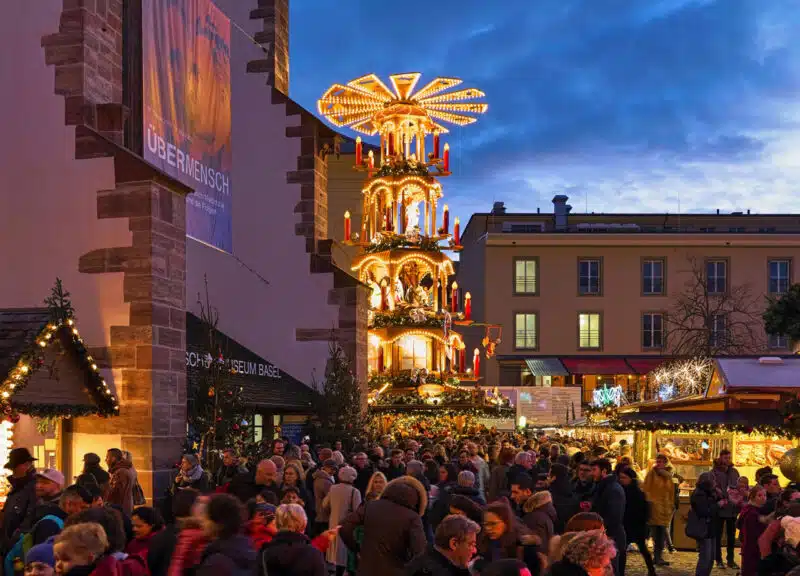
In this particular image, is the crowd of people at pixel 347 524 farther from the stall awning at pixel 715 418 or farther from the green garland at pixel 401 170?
the green garland at pixel 401 170

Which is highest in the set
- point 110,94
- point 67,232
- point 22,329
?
point 110,94

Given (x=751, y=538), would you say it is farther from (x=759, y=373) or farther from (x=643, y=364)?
(x=643, y=364)

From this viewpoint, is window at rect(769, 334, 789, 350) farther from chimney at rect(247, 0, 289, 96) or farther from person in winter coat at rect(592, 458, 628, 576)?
person in winter coat at rect(592, 458, 628, 576)

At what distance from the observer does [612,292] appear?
6216cm

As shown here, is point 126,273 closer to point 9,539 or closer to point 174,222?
point 174,222

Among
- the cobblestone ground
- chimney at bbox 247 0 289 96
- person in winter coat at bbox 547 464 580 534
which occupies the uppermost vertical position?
chimney at bbox 247 0 289 96

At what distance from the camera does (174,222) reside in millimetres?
16703

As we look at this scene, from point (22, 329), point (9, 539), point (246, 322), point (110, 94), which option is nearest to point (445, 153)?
point (246, 322)

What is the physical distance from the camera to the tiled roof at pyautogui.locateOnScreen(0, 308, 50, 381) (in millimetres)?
13992

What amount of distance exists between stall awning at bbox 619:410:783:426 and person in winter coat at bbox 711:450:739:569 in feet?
5.31

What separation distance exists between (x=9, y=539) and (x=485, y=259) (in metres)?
51.2

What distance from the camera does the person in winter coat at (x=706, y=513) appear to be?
1623cm

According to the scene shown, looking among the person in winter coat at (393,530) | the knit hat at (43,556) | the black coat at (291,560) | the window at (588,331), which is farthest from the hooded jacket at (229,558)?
the window at (588,331)

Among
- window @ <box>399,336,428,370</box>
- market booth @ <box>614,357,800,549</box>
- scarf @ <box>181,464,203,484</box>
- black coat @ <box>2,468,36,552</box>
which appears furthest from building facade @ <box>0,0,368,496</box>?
window @ <box>399,336,428,370</box>
